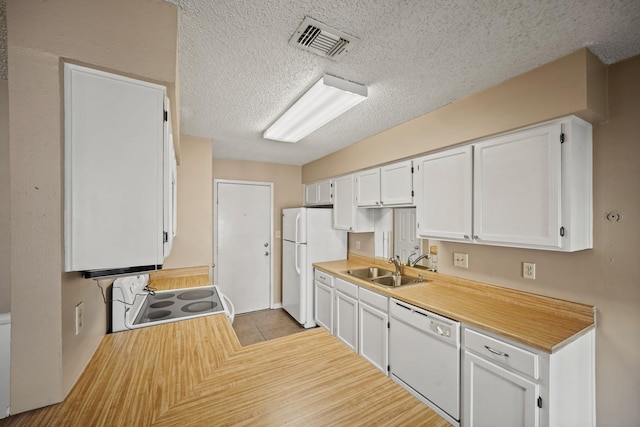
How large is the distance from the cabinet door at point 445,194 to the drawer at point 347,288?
36.4 inches

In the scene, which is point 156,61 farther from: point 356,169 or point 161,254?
point 356,169

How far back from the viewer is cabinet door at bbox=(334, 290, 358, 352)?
2.70 meters

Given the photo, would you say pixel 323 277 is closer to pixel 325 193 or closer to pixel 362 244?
pixel 362 244

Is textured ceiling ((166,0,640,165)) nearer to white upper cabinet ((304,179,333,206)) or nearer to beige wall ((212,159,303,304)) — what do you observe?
white upper cabinet ((304,179,333,206))

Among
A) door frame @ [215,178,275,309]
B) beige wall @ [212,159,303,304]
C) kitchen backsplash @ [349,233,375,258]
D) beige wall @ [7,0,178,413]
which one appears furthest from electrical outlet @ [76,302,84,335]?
beige wall @ [212,159,303,304]

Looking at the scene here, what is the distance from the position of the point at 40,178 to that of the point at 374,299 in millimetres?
2307

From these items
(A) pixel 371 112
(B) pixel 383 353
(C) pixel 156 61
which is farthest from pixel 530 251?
(C) pixel 156 61

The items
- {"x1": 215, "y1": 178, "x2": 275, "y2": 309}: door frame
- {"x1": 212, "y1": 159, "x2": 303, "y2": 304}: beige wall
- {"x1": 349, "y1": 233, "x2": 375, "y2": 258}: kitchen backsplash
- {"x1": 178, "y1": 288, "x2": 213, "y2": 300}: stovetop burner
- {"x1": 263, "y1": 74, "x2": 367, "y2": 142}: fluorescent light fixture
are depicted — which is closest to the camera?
{"x1": 263, "y1": 74, "x2": 367, "y2": 142}: fluorescent light fixture

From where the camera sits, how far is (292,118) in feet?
7.26

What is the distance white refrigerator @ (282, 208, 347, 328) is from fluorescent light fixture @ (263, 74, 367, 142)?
1381 mm

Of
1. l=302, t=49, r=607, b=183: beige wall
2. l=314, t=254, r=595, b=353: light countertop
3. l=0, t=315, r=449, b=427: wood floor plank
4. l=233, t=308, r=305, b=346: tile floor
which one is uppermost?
l=302, t=49, r=607, b=183: beige wall

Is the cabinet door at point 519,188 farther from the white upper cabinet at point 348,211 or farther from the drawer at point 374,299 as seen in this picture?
the white upper cabinet at point 348,211

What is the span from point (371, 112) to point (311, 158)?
1853 millimetres

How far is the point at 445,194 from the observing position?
2.10 metres
